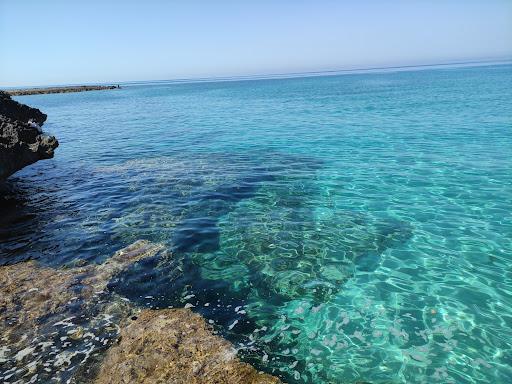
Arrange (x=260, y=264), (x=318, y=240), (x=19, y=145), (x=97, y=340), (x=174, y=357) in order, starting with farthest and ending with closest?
1. (x=19, y=145)
2. (x=318, y=240)
3. (x=260, y=264)
4. (x=97, y=340)
5. (x=174, y=357)

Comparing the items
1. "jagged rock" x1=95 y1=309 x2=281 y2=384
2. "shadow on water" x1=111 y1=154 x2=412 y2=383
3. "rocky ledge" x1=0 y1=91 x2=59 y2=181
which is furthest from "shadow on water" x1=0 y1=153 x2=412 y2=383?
"rocky ledge" x1=0 y1=91 x2=59 y2=181

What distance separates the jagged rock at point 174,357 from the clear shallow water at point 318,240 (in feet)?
1.83

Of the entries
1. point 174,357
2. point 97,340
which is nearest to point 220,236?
point 97,340

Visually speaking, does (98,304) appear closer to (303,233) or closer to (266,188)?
(303,233)

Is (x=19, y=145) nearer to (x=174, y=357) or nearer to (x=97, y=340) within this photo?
(x=97, y=340)

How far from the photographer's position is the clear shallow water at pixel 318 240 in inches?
268

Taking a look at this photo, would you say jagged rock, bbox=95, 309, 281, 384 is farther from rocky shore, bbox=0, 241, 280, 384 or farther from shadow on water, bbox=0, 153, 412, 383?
shadow on water, bbox=0, 153, 412, 383

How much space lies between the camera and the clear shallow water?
681cm

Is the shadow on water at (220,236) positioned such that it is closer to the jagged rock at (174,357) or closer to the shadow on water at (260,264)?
the shadow on water at (260,264)

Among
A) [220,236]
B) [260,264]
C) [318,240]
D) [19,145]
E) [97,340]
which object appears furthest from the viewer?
[19,145]

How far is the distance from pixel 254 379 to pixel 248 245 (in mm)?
5402

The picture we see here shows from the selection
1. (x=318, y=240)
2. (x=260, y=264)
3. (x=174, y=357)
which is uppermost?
(x=174, y=357)

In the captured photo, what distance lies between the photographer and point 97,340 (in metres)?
6.84

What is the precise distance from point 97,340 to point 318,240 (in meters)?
6.78
